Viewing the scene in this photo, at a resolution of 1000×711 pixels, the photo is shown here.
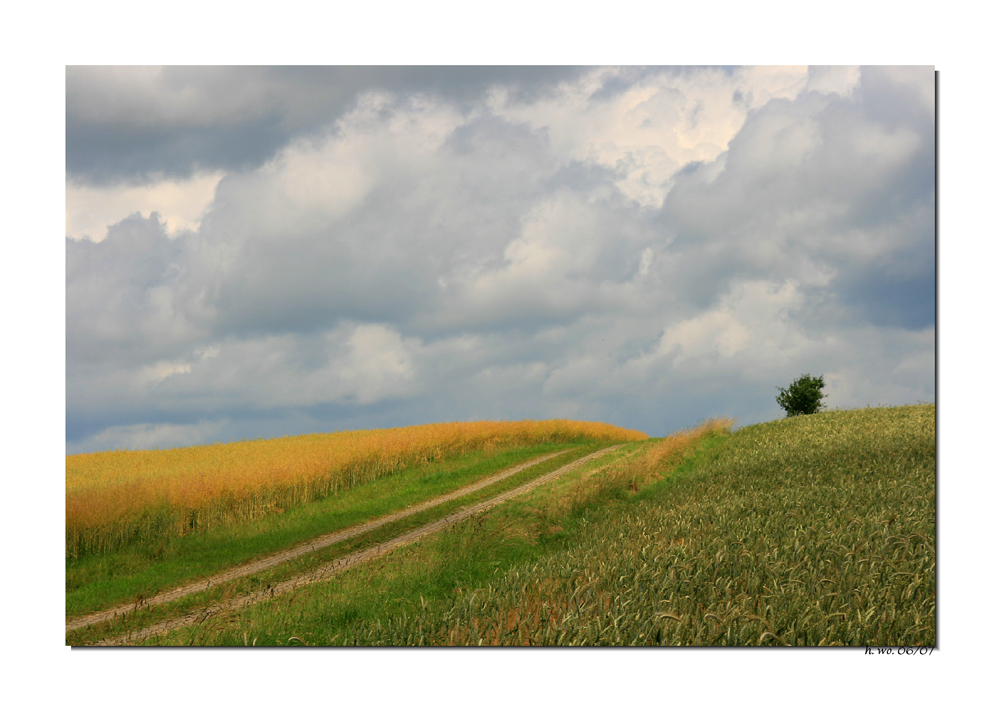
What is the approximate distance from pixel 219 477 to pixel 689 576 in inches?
597

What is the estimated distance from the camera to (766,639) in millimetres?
5562

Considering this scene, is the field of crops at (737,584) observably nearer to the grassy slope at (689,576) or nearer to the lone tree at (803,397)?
the grassy slope at (689,576)

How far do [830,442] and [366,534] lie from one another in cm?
1374

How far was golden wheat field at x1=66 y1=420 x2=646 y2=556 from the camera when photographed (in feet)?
42.0

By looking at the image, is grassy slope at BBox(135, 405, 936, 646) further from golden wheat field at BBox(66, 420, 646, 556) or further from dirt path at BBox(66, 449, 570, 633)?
golden wheat field at BBox(66, 420, 646, 556)

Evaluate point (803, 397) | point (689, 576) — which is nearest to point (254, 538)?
point (689, 576)

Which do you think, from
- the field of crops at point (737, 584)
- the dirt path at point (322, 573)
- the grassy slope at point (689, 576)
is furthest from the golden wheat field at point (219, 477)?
the field of crops at point (737, 584)

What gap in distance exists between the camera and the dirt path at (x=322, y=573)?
9023 mm

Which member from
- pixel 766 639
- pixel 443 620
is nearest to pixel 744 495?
pixel 766 639

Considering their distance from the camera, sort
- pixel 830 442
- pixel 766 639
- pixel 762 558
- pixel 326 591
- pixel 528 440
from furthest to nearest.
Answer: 1. pixel 528 440
2. pixel 830 442
3. pixel 326 591
4. pixel 762 558
5. pixel 766 639

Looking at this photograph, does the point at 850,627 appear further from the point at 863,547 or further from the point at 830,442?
the point at 830,442

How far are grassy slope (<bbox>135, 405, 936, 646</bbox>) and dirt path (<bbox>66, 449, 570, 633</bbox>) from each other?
2.14 meters

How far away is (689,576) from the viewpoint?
6207 millimetres

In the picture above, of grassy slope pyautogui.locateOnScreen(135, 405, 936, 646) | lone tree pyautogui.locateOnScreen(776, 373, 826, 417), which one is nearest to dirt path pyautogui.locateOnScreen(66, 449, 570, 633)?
grassy slope pyautogui.locateOnScreen(135, 405, 936, 646)
